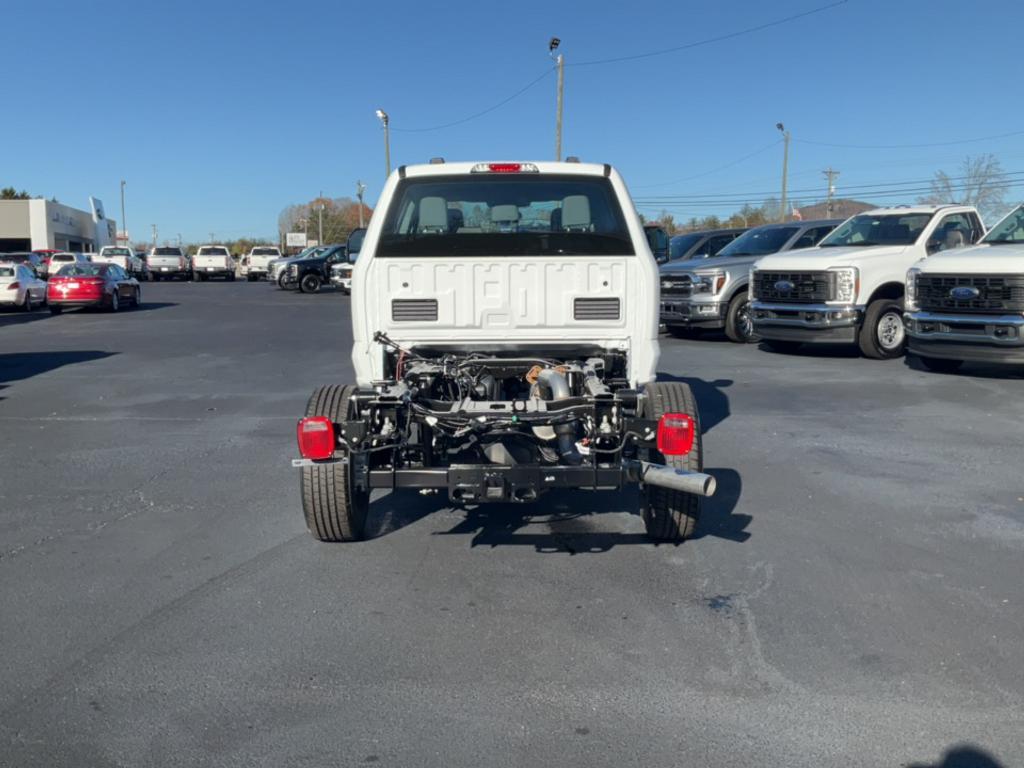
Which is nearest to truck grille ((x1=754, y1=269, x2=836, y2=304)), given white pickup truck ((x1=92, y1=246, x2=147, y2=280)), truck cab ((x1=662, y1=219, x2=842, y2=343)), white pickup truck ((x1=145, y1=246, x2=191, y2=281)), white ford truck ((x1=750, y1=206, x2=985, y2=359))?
white ford truck ((x1=750, y1=206, x2=985, y2=359))

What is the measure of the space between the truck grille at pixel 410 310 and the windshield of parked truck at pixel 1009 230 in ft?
32.0

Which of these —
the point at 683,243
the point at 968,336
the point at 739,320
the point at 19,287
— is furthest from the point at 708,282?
the point at 19,287

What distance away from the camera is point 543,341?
6461mm

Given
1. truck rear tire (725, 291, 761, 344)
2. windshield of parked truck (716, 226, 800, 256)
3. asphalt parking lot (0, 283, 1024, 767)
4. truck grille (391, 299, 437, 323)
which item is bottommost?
asphalt parking lot (0, 283, 1024, 767)

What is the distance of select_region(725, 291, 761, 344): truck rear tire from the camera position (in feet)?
57.8

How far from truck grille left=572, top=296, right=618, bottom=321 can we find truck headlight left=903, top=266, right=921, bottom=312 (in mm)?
→ 8141

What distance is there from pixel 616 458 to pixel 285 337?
14.6m

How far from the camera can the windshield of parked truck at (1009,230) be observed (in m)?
13.3

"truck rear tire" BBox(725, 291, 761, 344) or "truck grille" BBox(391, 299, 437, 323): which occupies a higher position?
"truck grille" BBox(391, 299, 437, 323)

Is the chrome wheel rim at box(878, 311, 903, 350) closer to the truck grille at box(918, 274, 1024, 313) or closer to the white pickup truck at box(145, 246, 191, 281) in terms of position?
the truck grille at box(918, 274, 1024, 313)

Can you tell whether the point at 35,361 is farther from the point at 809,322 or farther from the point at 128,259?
the point at 128,259

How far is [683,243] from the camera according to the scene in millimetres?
21688

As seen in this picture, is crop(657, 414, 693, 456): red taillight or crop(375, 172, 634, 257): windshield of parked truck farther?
crop(375, 172, 634, 257): windshield of parked truck

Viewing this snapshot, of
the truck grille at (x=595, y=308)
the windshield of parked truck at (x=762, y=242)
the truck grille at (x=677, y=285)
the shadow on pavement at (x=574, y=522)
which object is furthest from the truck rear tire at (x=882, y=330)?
the truck grille at (x=595, y=308)
